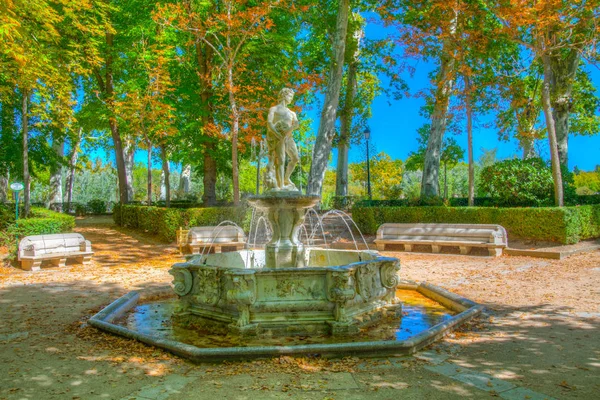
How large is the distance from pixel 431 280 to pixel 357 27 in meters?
18.3

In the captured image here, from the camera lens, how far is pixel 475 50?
18.1m

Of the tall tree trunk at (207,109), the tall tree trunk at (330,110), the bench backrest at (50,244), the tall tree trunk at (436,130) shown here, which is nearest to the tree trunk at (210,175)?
the tall tree trunk at (207,109)

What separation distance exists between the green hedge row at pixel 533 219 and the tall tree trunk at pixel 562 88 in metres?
4.81

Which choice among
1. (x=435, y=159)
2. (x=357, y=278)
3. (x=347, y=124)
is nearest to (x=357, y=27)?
(x=347, y=124)

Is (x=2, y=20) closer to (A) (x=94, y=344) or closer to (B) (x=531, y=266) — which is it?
(A) (x=94, y=344)

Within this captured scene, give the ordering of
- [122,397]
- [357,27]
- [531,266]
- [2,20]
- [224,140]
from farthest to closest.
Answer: [357,27]
[224,140]
[531,266]
[2,20]
[122,397]

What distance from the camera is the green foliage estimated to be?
15.1 metres

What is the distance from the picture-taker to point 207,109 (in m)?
19.5

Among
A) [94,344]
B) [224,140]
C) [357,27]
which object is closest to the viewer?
[94,344]

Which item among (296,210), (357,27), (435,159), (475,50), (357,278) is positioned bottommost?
(357,278)

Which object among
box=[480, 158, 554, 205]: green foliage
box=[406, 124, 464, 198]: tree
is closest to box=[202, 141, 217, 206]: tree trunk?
box=[480, 158, 554, 205]: green foliage

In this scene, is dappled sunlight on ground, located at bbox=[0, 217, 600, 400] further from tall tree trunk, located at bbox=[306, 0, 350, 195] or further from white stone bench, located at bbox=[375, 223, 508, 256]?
tall tree trunk, located at bbox=[306, 0, 350, 195]

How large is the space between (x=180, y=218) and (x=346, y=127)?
13.8 metres

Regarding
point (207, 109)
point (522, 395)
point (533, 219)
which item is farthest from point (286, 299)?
point (207, 109)
